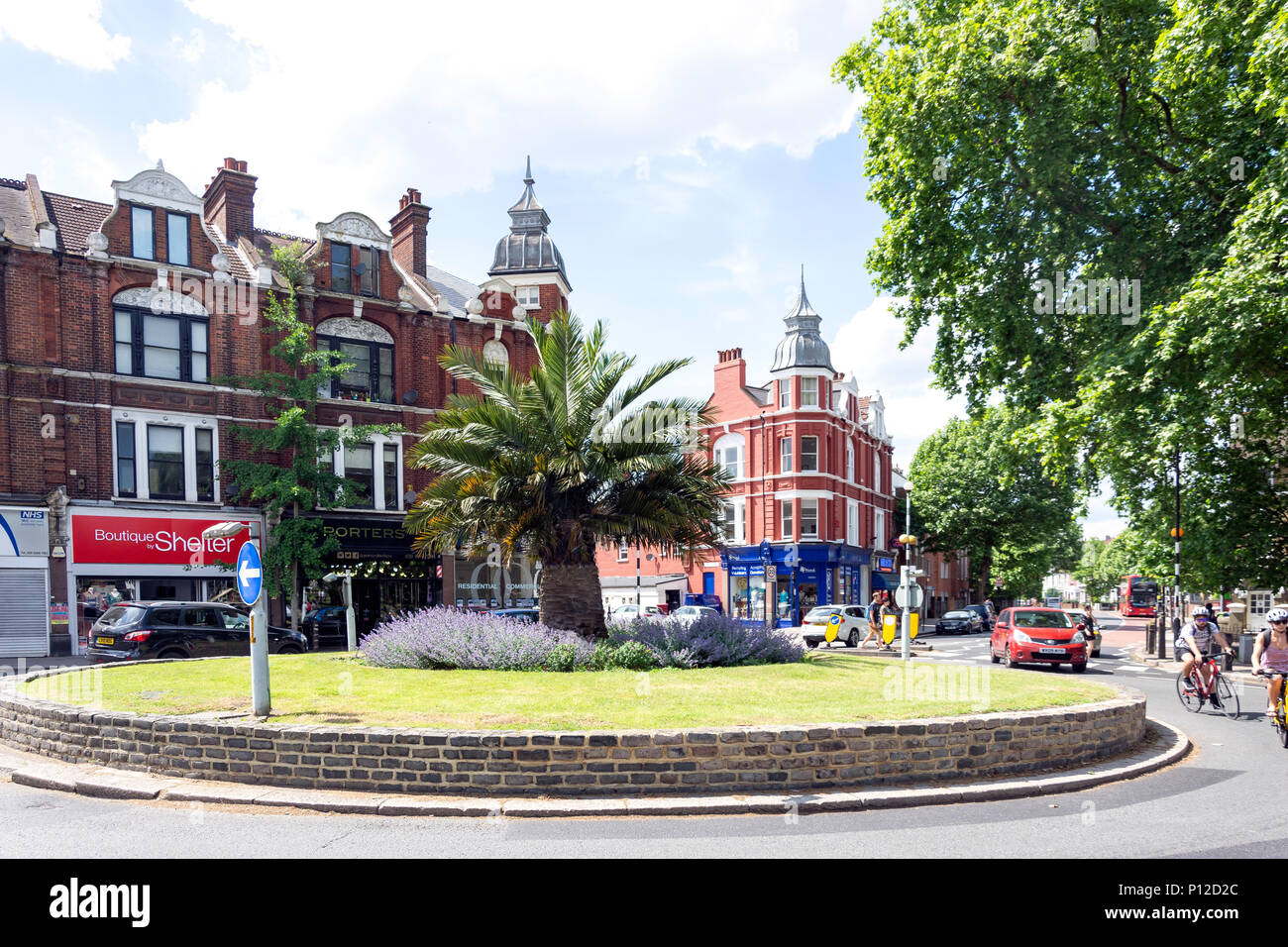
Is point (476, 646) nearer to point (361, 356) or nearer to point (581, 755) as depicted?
point (581, 755)

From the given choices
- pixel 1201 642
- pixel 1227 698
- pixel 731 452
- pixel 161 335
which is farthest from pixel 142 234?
pixel 1227 698

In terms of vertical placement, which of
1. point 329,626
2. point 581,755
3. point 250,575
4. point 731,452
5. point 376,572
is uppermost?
point 731,452

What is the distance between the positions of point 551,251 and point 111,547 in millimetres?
22794

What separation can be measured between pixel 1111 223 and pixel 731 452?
106ft

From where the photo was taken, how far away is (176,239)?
27859 mm

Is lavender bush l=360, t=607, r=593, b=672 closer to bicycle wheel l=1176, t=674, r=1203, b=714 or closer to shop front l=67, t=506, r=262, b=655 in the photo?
bicycle wheel l=1176, t=674, r=1203, b=714

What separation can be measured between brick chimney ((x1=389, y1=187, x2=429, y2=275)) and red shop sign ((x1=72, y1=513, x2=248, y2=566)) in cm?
1328

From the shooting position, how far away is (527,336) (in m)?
36.3

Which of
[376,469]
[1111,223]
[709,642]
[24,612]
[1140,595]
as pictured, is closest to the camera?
[709,642]

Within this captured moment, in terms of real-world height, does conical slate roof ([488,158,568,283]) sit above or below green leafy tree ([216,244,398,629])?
above

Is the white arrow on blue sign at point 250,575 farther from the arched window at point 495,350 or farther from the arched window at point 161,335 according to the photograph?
the arched window at point 495,350

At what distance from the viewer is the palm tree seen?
1467cm

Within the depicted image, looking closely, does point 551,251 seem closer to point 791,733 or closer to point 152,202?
point 152,202

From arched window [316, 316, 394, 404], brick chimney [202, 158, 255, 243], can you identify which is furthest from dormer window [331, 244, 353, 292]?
brick chimney [202, 158, 255, 243]
